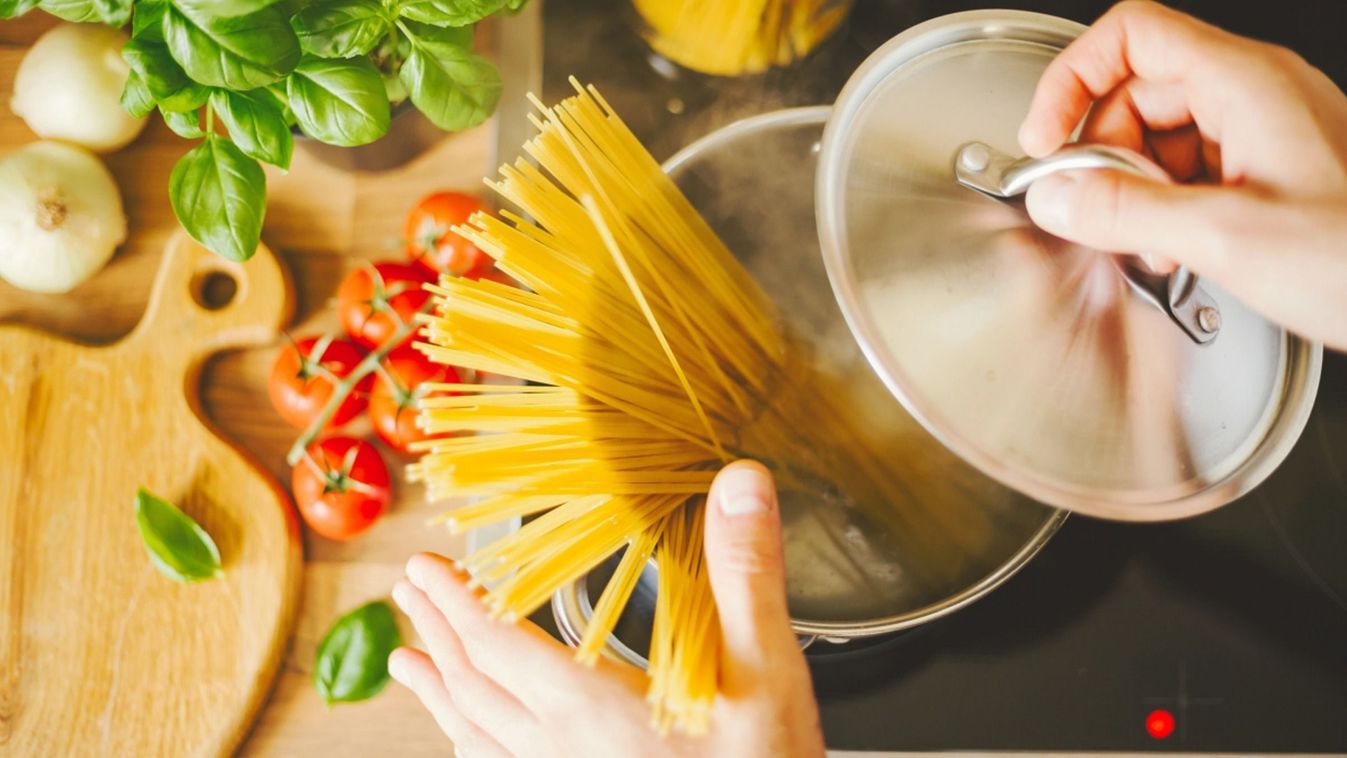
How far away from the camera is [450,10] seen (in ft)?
1.87

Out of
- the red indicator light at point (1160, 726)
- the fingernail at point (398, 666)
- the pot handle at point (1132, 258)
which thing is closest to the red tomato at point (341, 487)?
the fingernail at point (398, 666)

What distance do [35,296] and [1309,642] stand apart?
114 centimetres

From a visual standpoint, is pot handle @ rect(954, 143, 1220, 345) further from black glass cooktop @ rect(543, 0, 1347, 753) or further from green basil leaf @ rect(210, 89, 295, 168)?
green basil leaf @ rect(210, 89, 295, 168)

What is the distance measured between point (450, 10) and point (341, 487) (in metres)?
0.39

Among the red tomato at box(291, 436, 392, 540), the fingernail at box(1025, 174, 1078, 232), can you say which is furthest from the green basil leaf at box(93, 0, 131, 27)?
the fingernail at box(1025, 174, 1078, 232)

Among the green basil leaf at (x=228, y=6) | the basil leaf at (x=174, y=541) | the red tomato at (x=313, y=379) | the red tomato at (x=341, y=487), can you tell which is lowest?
the basil leaf at (x=174, y=541)

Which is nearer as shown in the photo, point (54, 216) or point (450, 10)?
point (450, 10)

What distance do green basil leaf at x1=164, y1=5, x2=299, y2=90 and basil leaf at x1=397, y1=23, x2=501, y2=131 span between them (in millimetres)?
102

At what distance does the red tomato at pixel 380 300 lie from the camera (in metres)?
0.74

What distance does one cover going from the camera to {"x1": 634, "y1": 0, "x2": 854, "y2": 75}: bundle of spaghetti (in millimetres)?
716

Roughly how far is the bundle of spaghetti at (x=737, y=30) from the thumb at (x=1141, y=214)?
1.14 feet

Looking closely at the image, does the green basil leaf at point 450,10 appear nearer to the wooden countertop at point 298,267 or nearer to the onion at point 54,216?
the wooden countertop at point 298,267

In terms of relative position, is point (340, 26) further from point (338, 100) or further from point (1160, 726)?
point (1160, 726)

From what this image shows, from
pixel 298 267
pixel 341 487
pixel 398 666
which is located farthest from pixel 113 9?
pixel 398 666
